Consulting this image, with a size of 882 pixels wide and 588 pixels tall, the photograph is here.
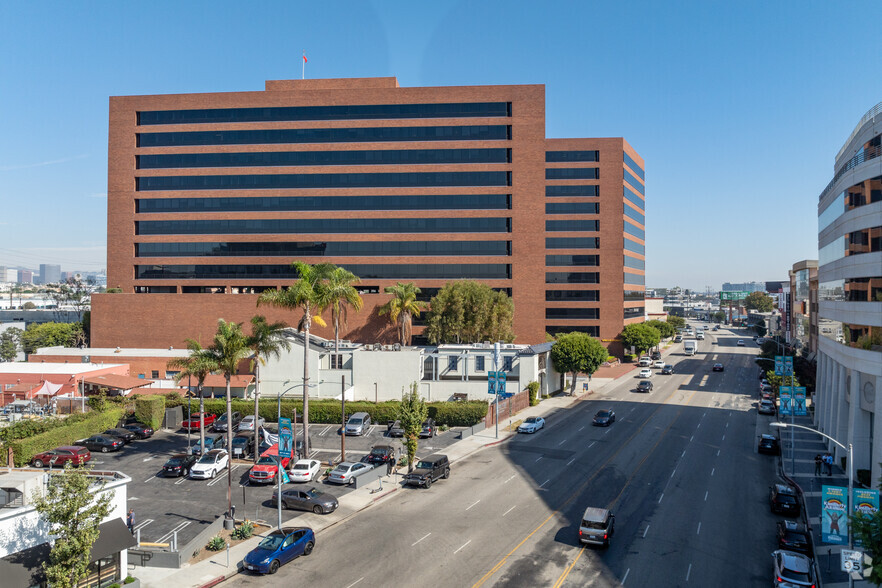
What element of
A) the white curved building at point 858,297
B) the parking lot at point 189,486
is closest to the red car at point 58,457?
the parking lot at point 189,486

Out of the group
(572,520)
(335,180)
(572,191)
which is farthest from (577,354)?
(572,520)

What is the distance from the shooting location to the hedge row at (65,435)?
144 feet

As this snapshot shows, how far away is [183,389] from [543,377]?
142 ft

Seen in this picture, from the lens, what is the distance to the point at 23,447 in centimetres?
4394

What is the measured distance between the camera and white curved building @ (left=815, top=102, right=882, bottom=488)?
38188 mm

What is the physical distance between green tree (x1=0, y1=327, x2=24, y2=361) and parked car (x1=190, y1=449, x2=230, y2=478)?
89.6m

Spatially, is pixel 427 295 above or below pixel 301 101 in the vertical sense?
below

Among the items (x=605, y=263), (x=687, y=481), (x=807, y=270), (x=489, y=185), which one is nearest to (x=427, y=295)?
(x=489, y=185)

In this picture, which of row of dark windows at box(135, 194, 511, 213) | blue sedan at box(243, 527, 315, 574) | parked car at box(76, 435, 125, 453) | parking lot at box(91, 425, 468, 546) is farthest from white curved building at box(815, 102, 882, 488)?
parked car at box(76, 435, 125, 453)

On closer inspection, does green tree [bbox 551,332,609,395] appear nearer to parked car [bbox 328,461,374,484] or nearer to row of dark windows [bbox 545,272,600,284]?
row of dark windows [bbox 545,272,600,284]

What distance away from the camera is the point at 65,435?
48531mm

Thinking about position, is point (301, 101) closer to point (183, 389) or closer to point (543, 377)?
point (183, 389)

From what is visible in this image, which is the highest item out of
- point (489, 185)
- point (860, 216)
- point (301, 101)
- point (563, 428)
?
point (301, 101)

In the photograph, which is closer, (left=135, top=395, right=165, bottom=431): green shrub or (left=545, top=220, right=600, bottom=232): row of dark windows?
(left=135, top=395, right=165, bottom=431): green shrub
